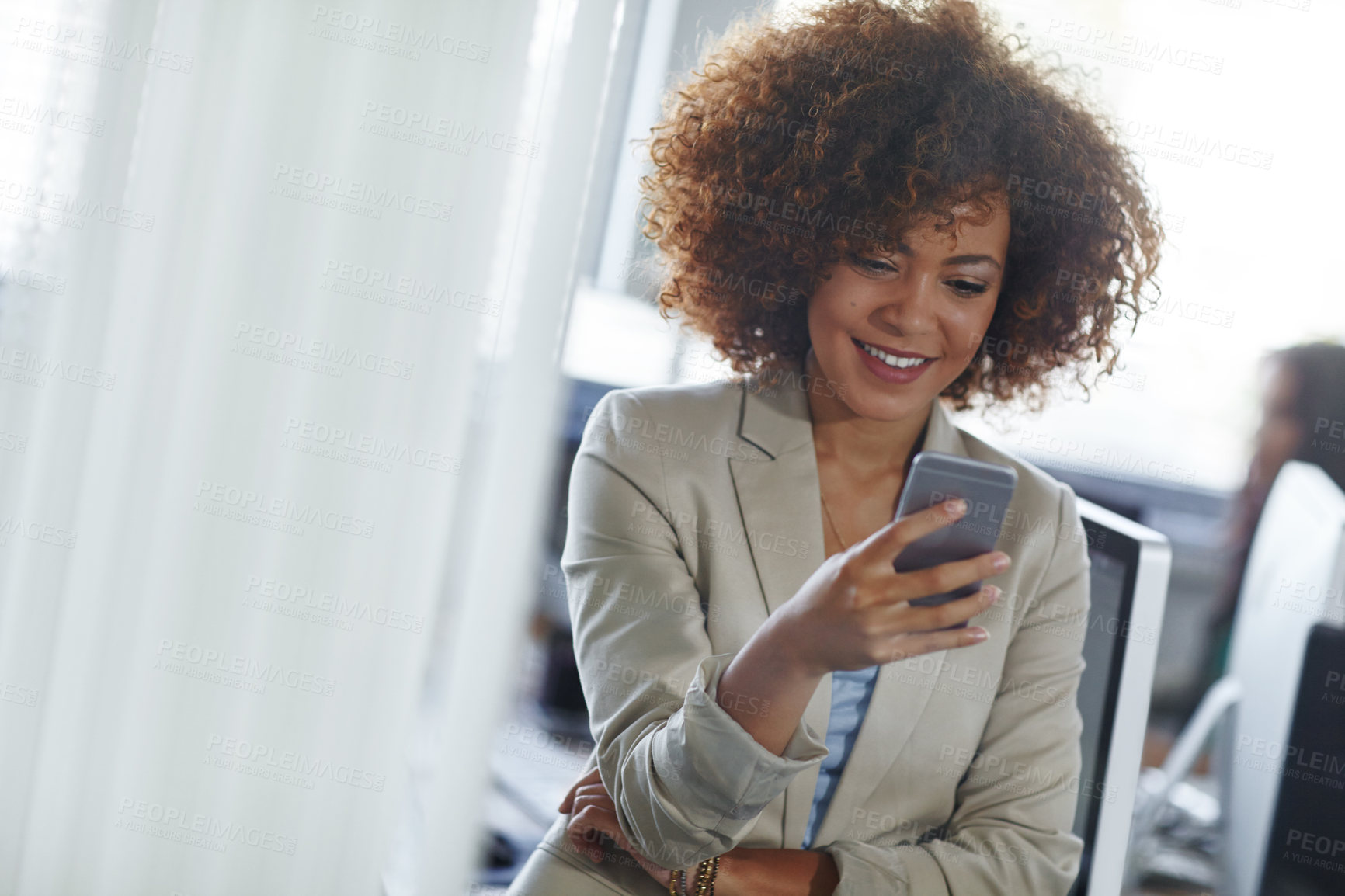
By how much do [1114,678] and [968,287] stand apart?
472 mm

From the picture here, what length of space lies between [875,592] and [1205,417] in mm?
1488

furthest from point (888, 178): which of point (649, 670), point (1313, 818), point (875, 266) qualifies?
point (1313, 818)

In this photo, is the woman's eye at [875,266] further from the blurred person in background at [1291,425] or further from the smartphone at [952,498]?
the blurred person in background at [1291,425]

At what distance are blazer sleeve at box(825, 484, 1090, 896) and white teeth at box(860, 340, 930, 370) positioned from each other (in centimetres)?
23

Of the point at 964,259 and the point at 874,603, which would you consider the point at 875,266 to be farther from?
the point at 874,603

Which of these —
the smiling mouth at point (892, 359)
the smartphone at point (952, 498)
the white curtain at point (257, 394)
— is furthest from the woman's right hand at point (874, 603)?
the white curtain at point (257, 394)

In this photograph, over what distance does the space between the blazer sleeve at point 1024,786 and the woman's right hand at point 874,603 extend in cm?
20

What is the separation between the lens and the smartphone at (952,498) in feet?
3.22

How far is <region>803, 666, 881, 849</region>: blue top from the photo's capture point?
112 centimetres

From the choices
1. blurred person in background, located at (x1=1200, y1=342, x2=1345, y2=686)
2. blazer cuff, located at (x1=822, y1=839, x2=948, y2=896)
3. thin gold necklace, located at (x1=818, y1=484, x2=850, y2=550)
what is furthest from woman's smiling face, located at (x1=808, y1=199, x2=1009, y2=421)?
blurred person in background, located at (x1=1200, y1=342, x2=1345, y2=686)

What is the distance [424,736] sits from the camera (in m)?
1.75

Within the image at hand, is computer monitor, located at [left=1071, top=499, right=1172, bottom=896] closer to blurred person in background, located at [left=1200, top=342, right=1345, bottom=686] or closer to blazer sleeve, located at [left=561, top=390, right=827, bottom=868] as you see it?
blazer sleeve, located at [left=561, top=390, right=827, bottom=868]

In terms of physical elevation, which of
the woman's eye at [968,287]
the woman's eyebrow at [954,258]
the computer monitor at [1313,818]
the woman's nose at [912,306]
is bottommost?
the computer monitor at [1313,818]

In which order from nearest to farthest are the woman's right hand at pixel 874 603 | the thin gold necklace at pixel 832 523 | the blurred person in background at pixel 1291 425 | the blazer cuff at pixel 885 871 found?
1. the woman's right hand at pixel 874 603
2. the blazer cuff at pixel 885 871
3. the thin gold necklace at pixel 832 523
4. the blurred person in background at pixel 1291 425
